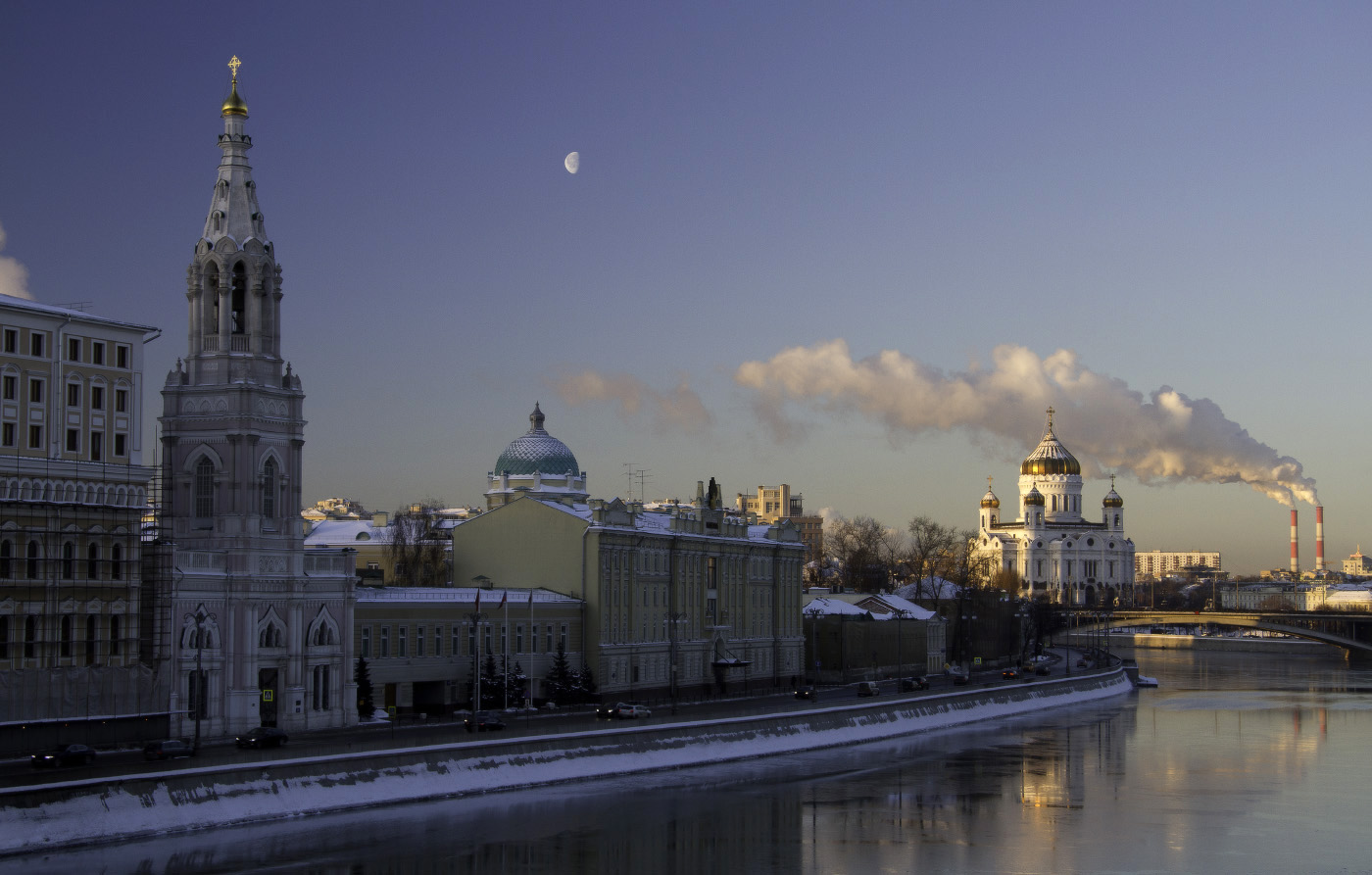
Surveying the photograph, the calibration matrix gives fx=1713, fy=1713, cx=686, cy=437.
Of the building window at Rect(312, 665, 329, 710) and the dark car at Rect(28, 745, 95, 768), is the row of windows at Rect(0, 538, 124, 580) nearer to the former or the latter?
the dark car at Rect(28, 745, 95, 768)

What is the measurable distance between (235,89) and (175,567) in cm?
1810

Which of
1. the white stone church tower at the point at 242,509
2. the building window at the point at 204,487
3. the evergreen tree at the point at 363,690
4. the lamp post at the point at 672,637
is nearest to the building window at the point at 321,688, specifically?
the white stone church tower at the point at 242,509

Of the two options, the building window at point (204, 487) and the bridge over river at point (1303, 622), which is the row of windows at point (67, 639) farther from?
the bridge over river at point (1303, 622)

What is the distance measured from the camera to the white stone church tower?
57281 millimetres

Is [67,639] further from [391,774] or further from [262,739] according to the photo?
[391,774]

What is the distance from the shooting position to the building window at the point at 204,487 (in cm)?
5997

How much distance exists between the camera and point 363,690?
6506cm

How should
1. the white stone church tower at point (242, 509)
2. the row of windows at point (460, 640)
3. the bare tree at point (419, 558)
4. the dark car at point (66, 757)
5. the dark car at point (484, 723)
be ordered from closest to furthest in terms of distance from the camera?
the dark car at point (66, 757)
the white stone church tower at point (242, 509)
the dark car at point (484, 723)
the row of windows at point (460, 640)
the bare tree at point (419, 558)

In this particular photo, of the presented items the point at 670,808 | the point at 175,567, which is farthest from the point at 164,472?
the point at 670,808

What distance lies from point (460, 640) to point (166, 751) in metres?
23.6

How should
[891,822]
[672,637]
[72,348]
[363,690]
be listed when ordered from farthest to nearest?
1. [672,637]
2. [363,690]
3. [72,348]
4. [891,822]

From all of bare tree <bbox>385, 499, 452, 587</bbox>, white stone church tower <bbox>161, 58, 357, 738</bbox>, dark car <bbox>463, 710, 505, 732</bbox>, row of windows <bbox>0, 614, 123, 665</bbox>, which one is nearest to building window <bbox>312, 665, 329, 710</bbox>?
white stone church tower <bbox>161, 58, 357, 738</bbox>

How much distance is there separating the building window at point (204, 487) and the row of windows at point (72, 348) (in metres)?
4.99

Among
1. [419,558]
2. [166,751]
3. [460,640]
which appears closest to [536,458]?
[419,558]
